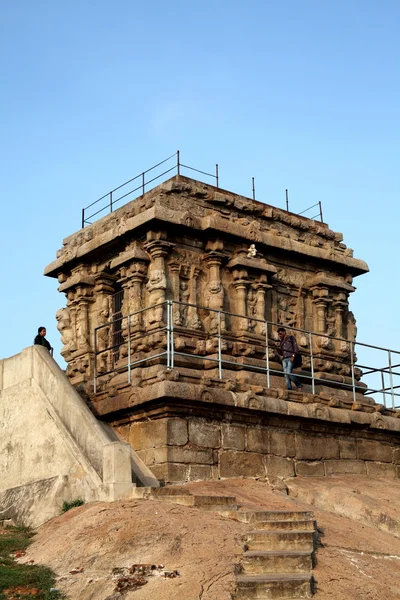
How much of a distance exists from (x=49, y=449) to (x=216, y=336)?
494cm

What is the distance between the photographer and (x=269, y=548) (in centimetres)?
1284

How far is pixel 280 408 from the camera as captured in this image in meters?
19.7

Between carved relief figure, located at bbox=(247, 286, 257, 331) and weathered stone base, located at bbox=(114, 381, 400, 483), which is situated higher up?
carved relief figure, located at bbox=(247, 286, 257, 331)

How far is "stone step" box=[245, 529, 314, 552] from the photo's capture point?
12.8 meters

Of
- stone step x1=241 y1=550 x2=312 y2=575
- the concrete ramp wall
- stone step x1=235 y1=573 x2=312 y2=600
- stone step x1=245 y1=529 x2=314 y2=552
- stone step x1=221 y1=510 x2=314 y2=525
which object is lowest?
stone step x1=235 y1=573 x2=312 y2=600

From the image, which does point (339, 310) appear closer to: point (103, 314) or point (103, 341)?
point (103, 314)

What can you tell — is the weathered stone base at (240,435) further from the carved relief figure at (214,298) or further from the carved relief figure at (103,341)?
the carved relief figure at (103,341)

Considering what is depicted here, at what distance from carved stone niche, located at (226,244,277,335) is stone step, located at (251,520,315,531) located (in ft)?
29.5

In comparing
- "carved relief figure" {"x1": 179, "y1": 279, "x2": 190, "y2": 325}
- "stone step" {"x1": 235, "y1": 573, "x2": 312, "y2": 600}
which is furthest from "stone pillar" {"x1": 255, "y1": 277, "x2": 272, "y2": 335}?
"stone step" {"x1": 235, "y1": 573, "x2": 312, "y2": 600}

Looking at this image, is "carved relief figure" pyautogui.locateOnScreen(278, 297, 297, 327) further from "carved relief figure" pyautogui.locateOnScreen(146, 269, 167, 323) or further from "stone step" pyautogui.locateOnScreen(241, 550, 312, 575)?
"stone step" pyautogui.locateOnScreen(241, 550, 312, 575)

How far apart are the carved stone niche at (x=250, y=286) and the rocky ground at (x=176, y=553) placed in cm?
655

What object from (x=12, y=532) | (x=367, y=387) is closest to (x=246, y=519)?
(x=12, y=532)

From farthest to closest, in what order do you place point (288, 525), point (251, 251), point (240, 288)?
point (251, 251) < point (240, 288) < point (288, 525)

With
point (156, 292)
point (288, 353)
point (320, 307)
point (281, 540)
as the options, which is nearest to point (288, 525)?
point (281, 540)
